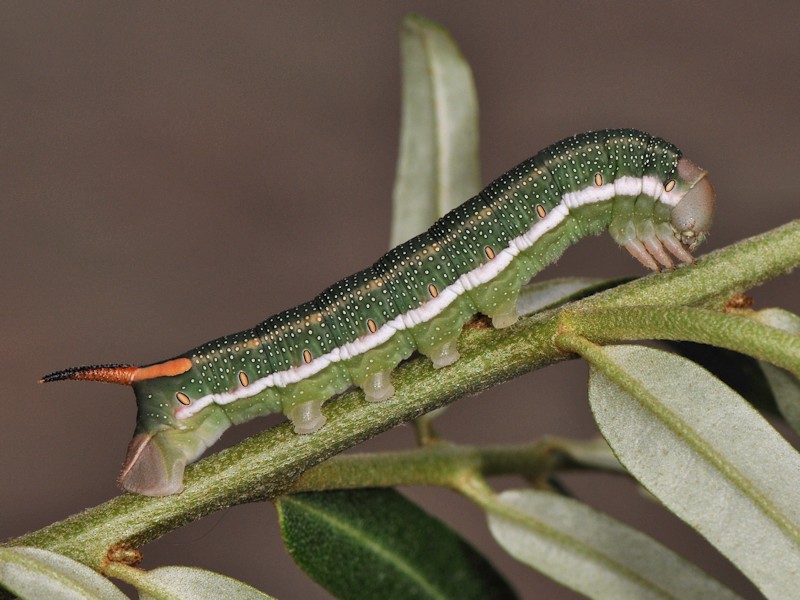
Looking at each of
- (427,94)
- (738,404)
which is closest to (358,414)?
(738,404)

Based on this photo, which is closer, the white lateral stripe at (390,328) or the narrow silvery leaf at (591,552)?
the narrow silvery leaf at (591,552)

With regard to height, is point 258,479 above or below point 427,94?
below

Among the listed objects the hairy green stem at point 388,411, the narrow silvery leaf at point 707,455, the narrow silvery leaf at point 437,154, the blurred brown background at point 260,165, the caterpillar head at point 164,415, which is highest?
the blurred brown background at point 260,165

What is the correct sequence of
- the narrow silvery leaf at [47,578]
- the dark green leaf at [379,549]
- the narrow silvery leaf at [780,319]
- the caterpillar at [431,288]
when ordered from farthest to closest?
the caterpillar at [431,288], the dark green leaf at [379,549], the narrow silvery leaf at [780,319], the narrow silvery leaf at [47,578]

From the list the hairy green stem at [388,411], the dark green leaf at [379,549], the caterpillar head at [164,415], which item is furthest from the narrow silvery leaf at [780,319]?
the caterpillar head at [164,415]

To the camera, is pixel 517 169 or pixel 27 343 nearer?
pixel 517 169

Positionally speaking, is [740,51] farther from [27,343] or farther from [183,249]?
[27,343]

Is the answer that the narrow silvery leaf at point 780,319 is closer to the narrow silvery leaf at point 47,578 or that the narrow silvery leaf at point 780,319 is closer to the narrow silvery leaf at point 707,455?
the narrow silvery leaf at point 707,455
